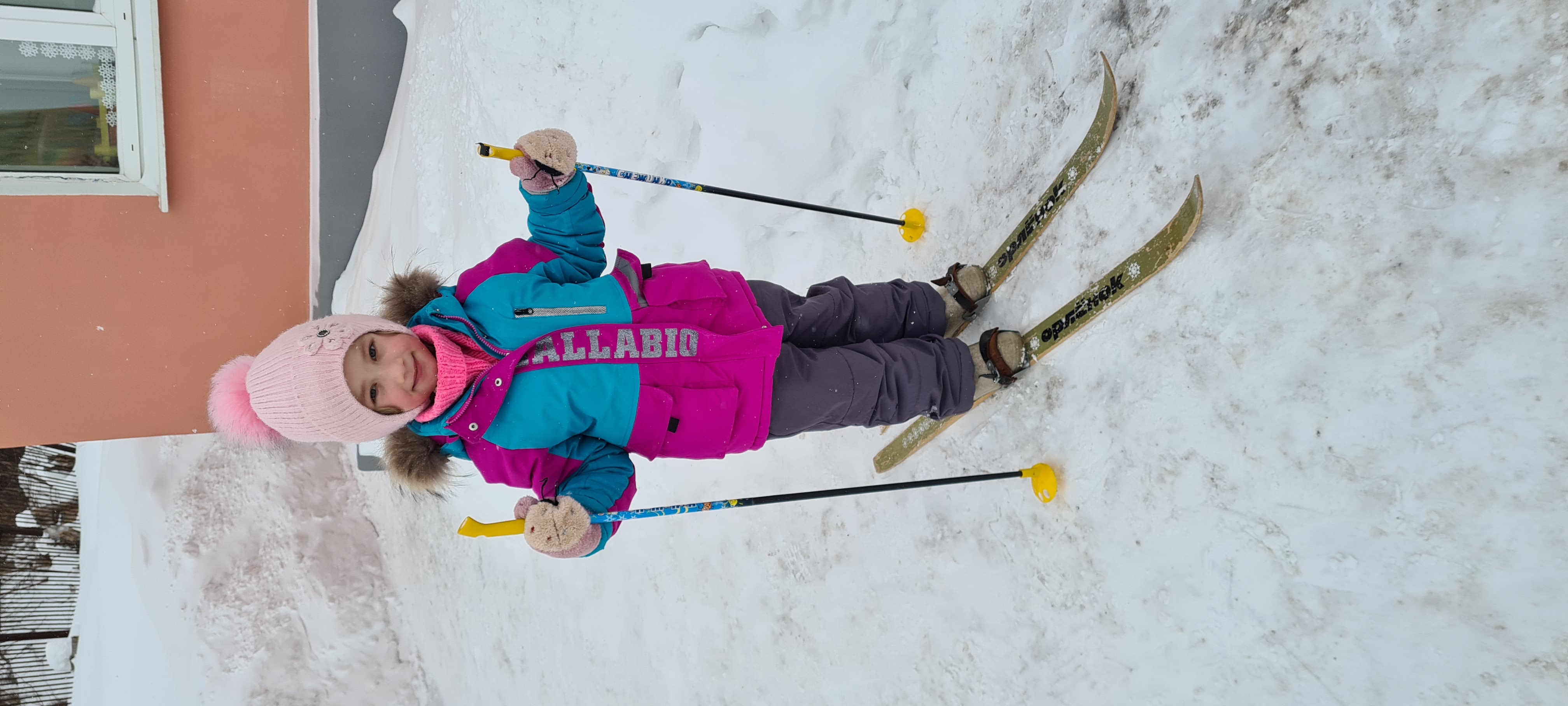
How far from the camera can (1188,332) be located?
2.07 metres

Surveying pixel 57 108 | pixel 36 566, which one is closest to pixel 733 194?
pixel 57 108

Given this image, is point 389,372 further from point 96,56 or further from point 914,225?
point 96,56

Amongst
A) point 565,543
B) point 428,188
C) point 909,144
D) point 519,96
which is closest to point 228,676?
point 428,188

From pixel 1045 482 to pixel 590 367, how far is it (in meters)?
1.41

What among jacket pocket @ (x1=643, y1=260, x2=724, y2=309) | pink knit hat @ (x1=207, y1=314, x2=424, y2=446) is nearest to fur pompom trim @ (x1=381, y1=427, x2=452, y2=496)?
pink knit hat @ (x1=207, y1=314, x2=424, y2=446)

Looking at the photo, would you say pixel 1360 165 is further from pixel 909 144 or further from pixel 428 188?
pixel 428 188

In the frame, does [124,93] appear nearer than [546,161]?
No

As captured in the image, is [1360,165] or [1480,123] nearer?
[1480,123]

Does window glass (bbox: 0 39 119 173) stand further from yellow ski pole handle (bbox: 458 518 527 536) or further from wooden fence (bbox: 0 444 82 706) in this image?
yellow ski pole handle (bbox: 458 518 527 536)

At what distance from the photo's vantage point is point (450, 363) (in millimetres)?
1998

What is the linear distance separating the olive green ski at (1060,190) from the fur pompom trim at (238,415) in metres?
2.26

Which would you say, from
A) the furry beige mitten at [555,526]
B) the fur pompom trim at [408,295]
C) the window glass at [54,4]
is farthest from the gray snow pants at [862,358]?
the window glass at [54,4]

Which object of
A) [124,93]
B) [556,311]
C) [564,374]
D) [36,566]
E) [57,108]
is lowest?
[36,566]

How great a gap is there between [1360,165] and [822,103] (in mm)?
2101
